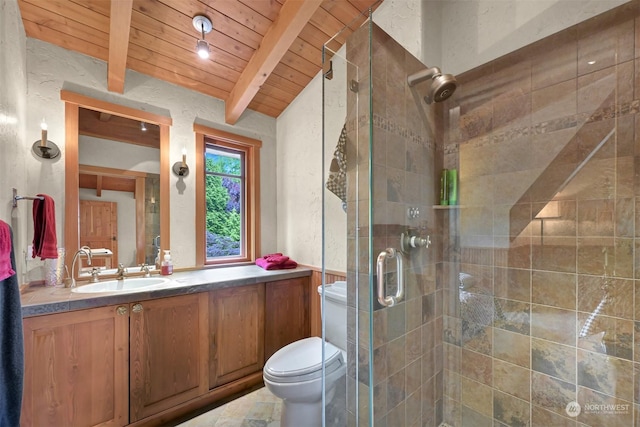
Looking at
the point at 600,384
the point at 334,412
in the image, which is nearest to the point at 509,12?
the point at 600,384

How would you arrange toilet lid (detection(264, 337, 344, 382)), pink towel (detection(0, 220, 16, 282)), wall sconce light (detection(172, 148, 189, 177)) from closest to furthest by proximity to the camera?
pink towel (detection(0, 220, 16, 282)) → toilet lid (detection(264, 337, 344, 382)) → wall sconce light (detection(172, 148, 189, 177))

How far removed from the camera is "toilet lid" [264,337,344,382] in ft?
4.20

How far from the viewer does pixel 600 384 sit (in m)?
1.07

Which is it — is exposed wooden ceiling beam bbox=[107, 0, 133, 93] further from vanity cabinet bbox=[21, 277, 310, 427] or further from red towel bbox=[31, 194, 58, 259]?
vanity cabinet bbox=[21, 277, 310, 427]

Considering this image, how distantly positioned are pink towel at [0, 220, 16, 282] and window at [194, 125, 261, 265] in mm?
1292

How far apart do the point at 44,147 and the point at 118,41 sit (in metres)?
0.84

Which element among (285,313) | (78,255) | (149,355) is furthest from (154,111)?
(285,313)

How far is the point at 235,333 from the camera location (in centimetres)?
189

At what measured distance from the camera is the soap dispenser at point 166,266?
2.02m

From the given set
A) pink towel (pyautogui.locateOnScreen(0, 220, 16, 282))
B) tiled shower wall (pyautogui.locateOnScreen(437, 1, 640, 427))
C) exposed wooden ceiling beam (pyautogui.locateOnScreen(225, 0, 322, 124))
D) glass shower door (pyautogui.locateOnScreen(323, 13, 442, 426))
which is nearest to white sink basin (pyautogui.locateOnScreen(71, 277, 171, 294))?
pink towel (pyautogui.locateOnScreen(0, 220, 16, 282))

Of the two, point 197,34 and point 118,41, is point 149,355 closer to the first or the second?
point 118,41

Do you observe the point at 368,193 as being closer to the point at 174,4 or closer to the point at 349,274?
the point at 349,274

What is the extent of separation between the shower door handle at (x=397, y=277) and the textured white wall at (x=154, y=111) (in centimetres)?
175

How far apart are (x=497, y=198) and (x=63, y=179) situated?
272cm
